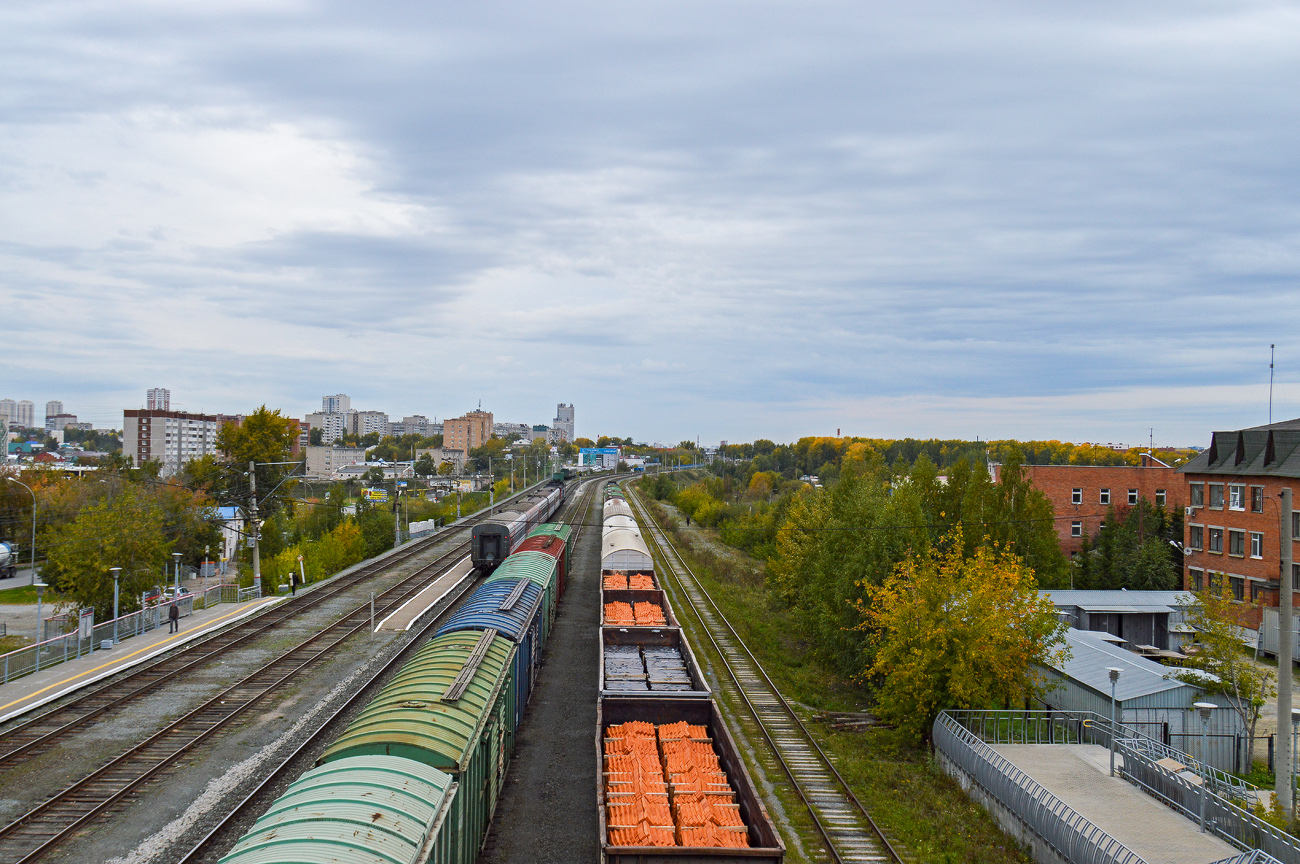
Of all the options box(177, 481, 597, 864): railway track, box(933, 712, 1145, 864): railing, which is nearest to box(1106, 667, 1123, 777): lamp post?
box(933, 712, 1145, 864): railing

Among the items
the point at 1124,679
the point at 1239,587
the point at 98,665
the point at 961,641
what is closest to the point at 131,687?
the point at 98,665

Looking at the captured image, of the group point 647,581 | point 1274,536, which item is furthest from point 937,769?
point 1274,536

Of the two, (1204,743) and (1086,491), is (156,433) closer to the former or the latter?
(1086,491)

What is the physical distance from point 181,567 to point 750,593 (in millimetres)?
37761

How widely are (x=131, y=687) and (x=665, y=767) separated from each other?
17988 millimetres

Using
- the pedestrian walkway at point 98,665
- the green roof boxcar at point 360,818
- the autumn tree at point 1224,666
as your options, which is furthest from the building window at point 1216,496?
the pedestrian walkway at point 98,665

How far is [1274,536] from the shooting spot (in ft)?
113

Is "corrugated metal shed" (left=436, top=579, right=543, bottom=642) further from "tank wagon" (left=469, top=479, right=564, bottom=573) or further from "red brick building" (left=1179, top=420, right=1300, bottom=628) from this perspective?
"red brick building" (left=1179, top=420, right=1300, bottom=628)

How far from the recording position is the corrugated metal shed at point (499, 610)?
60.2ft

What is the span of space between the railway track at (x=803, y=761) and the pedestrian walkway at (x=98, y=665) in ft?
62.4

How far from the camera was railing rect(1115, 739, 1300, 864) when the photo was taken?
1239 cm

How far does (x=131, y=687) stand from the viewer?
74.9ft

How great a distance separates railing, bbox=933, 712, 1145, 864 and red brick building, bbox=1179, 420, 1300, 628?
23596mm

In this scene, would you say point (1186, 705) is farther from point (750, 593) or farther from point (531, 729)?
point (750, 593)
